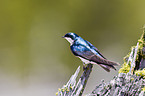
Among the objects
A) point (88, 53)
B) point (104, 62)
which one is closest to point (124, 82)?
point (104, 62)

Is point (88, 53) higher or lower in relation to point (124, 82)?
higher

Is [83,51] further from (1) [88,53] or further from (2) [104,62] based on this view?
(2) [104,62]

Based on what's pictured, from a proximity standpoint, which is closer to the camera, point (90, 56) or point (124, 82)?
point (124, 82)

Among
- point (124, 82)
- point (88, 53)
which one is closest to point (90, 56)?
point (88, 53)

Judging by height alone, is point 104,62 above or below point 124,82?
above

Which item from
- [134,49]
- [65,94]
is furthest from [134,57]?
[65,94]

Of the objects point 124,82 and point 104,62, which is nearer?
point 124,82

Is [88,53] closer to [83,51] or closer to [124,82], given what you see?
[83,51]

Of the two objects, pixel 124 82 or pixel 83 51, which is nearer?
pixel 124 82

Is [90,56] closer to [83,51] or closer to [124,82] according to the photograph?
[83,51]

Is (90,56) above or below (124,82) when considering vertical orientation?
above
